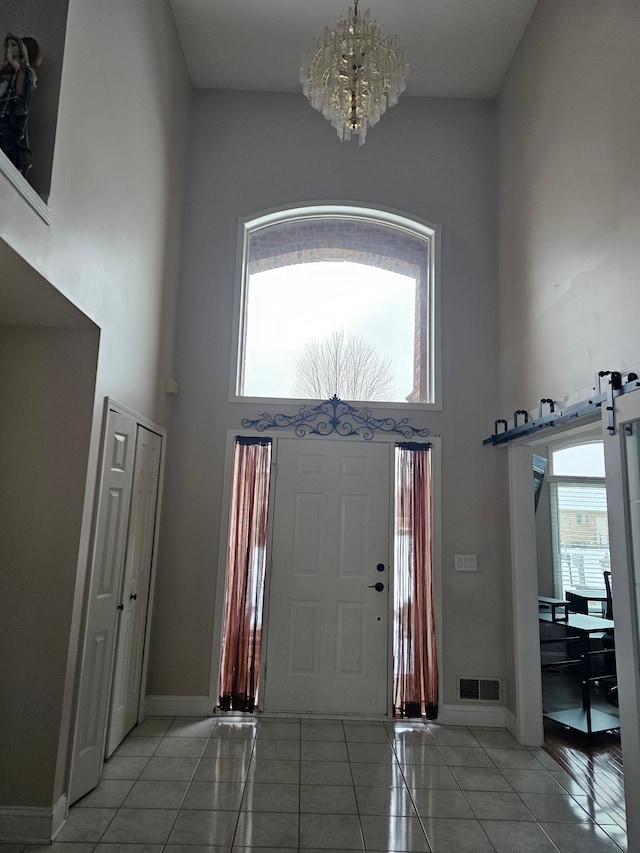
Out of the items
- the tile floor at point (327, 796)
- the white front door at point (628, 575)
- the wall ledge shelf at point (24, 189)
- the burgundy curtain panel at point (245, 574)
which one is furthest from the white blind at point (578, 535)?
the wall ledge shelf at point (24, 189)

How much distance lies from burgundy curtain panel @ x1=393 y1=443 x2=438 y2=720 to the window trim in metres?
0.56

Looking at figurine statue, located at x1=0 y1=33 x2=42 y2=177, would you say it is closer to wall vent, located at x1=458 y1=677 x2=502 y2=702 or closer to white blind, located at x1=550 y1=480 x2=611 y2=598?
wall vent, located at x1=458 y1=677 x2=502 y2=702

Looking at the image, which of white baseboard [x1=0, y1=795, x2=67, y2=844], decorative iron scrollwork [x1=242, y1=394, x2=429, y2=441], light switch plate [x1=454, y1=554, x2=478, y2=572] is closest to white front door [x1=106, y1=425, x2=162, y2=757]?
white baseboard [x1=0, y1=795, x2=67, y2=844]

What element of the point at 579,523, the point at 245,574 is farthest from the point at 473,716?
the point at 579,523

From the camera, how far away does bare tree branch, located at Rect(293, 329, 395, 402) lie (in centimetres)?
461

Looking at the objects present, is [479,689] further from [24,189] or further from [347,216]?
[24,189]

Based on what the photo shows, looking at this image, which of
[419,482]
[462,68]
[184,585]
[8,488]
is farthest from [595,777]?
[462,68]

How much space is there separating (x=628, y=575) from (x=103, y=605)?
2756mm

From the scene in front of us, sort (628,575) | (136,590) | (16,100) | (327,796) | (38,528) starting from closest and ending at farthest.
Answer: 1. (16,100)
2. (628,575)
3. (38,528)
4. (327,796)
5. (136,590)

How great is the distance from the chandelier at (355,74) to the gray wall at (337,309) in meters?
1.85

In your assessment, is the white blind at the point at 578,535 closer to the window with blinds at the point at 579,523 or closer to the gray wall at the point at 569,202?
the window with blinds at the point at 579,523

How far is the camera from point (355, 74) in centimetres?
288

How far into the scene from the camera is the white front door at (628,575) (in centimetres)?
234

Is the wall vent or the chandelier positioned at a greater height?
the chandelier
